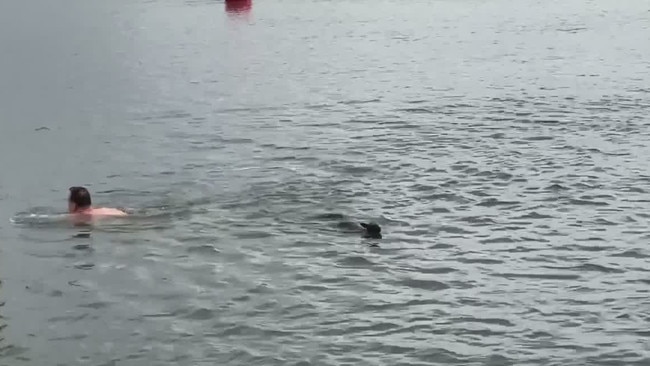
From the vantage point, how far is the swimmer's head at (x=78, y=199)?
69.2ft

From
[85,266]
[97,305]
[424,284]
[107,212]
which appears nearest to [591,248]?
[424,284]

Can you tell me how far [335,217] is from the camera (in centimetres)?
2095

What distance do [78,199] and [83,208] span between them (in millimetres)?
324

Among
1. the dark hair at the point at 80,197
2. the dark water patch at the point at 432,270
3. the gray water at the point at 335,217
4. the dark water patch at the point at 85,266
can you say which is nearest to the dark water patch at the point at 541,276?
the gray water at the point at 335,217

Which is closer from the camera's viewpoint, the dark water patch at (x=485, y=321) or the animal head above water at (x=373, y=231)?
the dark water patch at (x=485, y=321)

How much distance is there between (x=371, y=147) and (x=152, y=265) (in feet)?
36.9

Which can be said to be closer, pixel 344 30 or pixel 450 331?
pixel 450 331

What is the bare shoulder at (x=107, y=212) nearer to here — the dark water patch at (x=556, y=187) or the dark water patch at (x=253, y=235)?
the dark water patch at (x=253, y=235)

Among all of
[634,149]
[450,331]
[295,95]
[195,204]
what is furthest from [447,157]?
[295,95]

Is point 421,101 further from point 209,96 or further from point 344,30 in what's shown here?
point 344,30

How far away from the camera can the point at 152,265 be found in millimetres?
18625

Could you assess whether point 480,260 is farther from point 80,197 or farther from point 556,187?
point 80,197

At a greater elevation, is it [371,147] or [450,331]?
[371,147]

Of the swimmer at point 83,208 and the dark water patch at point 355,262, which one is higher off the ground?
the swimmer at point 83,208
